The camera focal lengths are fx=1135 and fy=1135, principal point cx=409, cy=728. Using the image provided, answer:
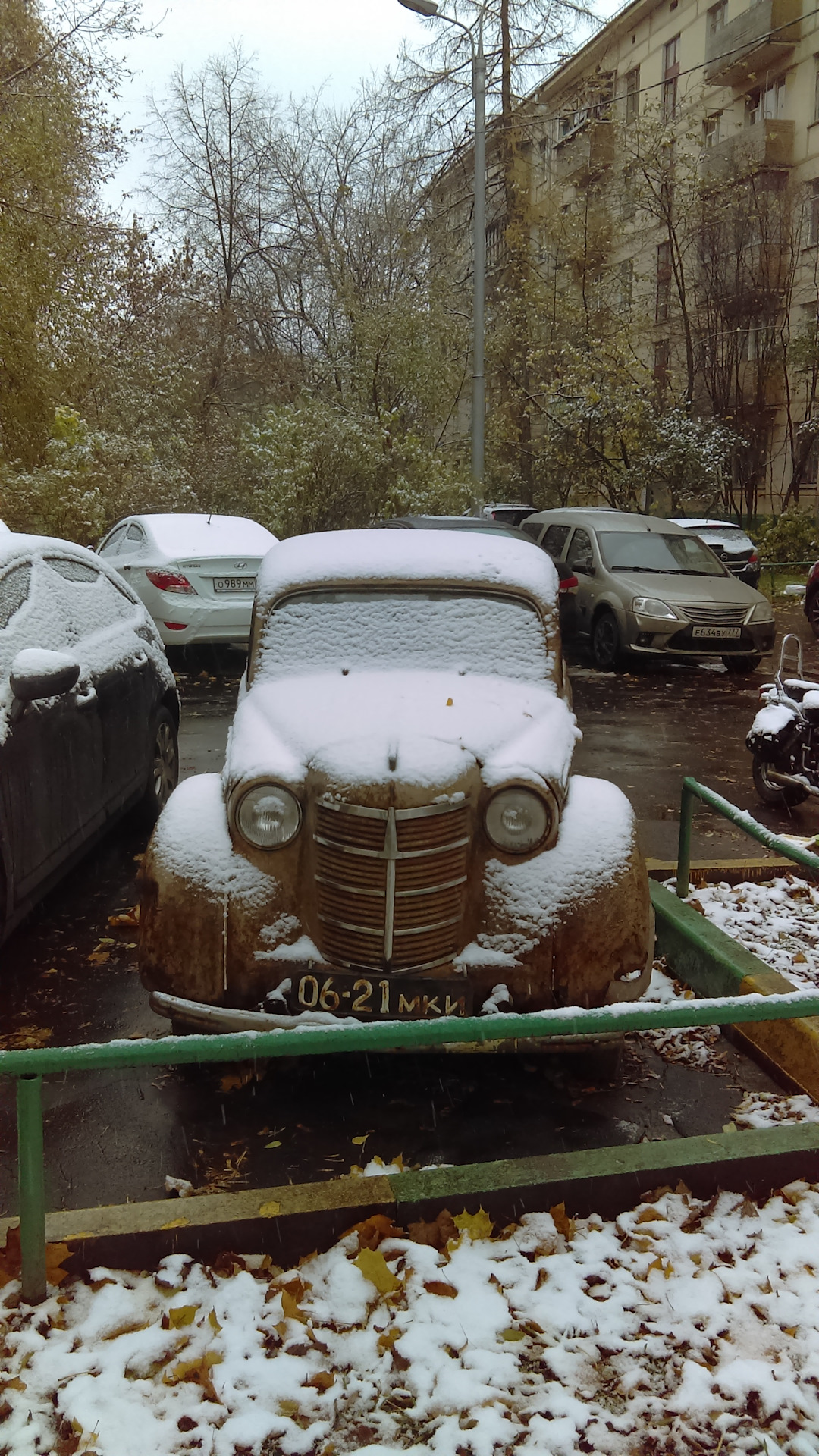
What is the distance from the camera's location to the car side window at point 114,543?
13.0 metres

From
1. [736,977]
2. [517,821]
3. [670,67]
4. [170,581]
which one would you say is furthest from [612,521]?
[670,67]

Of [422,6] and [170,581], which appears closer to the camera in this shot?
[170,581]

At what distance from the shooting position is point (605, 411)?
24.5 metres

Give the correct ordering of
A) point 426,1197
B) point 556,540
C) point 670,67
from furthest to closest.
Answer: point 670,67
point 556,540
point 426,1197

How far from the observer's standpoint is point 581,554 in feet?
47.6

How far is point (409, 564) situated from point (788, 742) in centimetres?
334

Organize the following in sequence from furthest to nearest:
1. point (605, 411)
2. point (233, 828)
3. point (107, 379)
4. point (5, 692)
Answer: point (605, 411)
point (107, 379)
point (5, 692)
point (233, 828)

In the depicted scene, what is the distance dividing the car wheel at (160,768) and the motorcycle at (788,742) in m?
3.64

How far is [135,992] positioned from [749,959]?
8.03ft

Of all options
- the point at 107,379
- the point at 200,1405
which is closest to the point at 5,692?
the point at 200,1405

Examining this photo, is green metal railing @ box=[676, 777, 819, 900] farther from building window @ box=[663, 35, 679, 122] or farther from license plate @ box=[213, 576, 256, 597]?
building window @ box=[663, 35, 679, 122]

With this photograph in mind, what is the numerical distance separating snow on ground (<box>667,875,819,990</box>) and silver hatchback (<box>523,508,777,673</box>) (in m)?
7.51

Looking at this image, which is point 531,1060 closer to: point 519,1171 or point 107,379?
point 519,1171

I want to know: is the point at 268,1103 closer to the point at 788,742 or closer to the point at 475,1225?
the point at 475,1225
